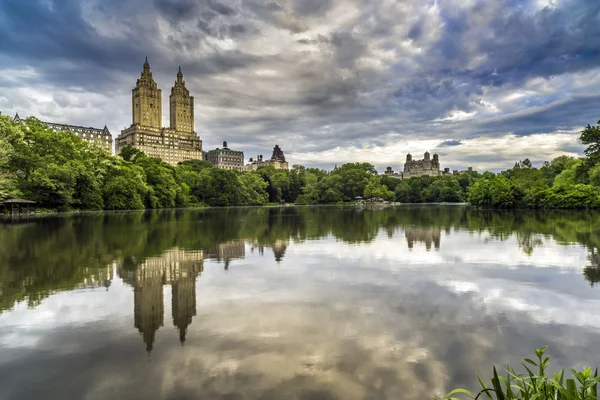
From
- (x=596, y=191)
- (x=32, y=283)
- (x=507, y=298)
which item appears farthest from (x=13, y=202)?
(x=596, y=191)

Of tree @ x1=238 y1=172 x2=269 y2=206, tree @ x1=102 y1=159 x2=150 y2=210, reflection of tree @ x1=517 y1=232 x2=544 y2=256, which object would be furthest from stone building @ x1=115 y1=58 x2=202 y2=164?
reflection of tree @ x1=517 y1=232 x2=544 y2=256

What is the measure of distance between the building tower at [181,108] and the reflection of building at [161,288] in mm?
178770

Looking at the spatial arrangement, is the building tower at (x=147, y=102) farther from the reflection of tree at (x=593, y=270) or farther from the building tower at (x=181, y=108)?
the reflection of tree at (x=593, y=270)

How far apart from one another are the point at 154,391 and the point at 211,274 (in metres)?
6.06

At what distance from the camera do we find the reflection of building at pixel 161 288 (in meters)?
6.42

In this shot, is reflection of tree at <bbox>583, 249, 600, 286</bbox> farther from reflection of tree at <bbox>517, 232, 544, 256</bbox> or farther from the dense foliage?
the dense foliage

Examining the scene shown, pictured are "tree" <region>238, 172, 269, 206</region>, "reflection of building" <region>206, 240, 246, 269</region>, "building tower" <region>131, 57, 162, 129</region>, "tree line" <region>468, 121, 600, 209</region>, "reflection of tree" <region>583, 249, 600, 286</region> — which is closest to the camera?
"reflection of tree" <region>583, 249, 600, 286</region>

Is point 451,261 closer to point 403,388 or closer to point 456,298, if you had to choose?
point 456,298

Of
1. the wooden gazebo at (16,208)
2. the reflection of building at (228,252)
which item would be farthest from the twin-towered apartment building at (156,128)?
the reflection of building at (228,252)

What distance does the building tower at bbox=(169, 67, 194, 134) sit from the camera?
182625 millimetres

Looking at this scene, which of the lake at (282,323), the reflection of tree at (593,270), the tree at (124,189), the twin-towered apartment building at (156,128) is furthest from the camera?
the twin-towered apartment building at (156,128)

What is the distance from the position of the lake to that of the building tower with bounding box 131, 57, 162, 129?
562ft

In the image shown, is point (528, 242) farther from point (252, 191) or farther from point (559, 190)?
point (252, 191)

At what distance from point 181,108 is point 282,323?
191 m
